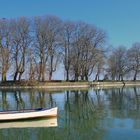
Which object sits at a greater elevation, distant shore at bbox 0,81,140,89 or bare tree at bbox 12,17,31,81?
bare tree at bbox 12,17,31,81

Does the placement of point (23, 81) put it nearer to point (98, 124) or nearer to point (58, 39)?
point (58, 39)

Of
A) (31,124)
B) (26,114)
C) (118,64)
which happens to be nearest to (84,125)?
(31,124)

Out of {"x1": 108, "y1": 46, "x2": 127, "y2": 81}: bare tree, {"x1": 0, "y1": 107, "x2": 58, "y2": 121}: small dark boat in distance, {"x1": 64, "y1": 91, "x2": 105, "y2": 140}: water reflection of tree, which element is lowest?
{"x1": 64, "y1": 91, "x2": 105, "y2": 140}: water reflection of tree

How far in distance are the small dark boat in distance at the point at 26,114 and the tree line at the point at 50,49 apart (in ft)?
147

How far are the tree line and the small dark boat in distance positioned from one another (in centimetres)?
4470

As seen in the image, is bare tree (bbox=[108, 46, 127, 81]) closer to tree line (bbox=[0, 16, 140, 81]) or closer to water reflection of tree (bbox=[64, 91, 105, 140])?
tree line (bbox=[0, 16, 140, 81])

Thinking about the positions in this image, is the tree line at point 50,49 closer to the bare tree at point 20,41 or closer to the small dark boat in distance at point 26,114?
the bare tree at point 20,41

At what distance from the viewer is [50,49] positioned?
242 ft

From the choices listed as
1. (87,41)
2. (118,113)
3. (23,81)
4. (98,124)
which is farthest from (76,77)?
(98,124)

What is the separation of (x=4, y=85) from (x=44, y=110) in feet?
149

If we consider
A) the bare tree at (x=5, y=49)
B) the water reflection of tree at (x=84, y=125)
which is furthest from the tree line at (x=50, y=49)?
the water reflection of tree at (x=84, y=125)

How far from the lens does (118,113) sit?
1096 inches

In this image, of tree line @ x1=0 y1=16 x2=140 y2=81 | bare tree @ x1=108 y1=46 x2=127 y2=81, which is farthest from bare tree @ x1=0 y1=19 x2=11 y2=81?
bare tree @ x1=108 y1=46 x2=127 y2=81

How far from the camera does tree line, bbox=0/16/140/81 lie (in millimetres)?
70438
